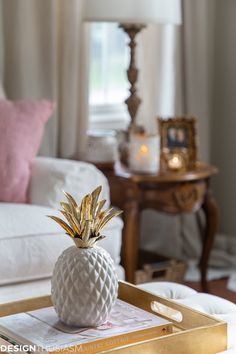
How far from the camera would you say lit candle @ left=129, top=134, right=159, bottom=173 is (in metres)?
2.97

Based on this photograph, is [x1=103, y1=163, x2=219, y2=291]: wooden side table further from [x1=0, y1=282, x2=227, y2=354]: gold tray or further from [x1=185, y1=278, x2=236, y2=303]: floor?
[x1=0, y1=282, x2=227, y2=354]: gold tray

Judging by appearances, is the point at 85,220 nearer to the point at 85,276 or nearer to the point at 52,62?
the point at 85,276

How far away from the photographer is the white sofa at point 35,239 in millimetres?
2338

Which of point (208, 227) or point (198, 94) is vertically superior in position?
point (198, 94)

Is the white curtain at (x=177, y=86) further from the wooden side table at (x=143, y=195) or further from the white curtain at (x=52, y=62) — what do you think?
the wooden side table at (x=143, y=195)

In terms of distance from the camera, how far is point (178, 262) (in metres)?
3.39

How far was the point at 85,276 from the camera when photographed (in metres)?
1.54

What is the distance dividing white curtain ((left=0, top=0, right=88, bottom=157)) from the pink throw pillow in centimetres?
47

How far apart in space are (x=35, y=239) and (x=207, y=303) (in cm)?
70

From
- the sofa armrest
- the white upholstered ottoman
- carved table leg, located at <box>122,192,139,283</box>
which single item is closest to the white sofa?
the sofa armrest

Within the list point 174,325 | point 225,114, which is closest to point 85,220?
point 174,325

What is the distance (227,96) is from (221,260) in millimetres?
804

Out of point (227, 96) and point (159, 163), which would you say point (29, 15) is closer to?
point (159, 163)

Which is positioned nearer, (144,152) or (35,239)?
(35,239)
